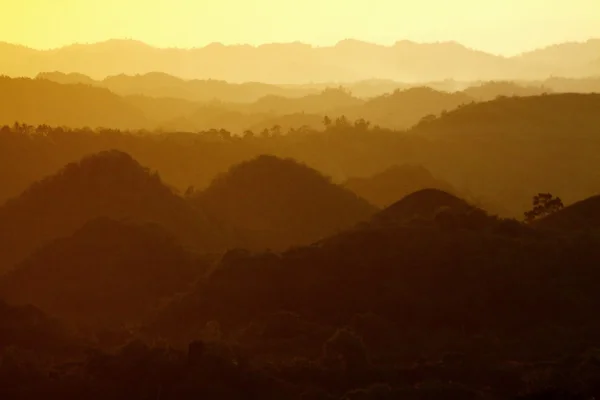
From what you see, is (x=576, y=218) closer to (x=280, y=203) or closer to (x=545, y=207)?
(x=545, y=207)

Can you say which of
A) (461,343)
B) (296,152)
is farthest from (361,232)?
(296,152)

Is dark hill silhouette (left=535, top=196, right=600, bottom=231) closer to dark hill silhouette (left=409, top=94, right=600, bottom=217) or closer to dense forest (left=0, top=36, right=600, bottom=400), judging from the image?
dense forest (left=0, top=36, right=600, bottom=400)

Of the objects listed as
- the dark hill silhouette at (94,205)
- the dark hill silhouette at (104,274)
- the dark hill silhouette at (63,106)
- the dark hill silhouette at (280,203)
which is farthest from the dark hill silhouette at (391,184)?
the dark hill silhouette at (63,106)

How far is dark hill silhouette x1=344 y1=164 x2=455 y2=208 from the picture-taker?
88.8m

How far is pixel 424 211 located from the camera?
197 ft

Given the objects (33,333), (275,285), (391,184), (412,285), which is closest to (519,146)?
(391,184)

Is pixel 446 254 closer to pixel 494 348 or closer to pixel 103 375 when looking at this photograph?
pixel 494 348

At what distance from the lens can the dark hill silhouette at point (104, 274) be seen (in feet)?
162

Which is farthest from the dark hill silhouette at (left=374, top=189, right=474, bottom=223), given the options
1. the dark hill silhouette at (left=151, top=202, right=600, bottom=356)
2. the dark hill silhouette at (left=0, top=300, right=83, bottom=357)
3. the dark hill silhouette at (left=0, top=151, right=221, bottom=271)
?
the dark hill silhouette at (left=0, top=300, right=83, bottom=357)

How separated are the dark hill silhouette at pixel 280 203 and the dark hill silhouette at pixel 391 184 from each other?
39.7ft

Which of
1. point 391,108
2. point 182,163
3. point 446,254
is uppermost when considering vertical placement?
point 391,108

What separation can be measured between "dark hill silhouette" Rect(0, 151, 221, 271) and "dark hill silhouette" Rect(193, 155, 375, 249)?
16.0 feet

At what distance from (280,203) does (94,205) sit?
1445 centimetres

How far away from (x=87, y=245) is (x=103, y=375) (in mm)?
22914
